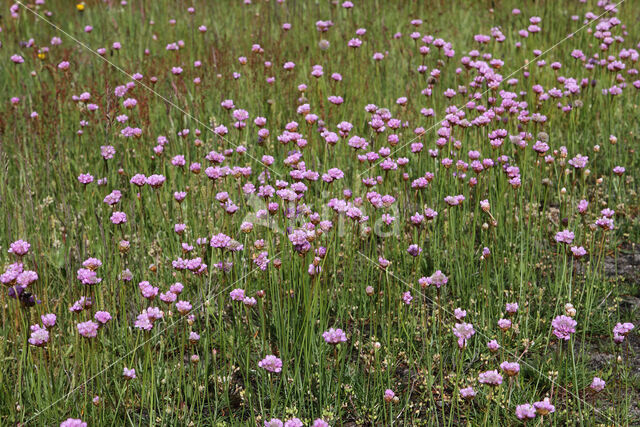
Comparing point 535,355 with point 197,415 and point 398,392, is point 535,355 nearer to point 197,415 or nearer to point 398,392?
point 398,392

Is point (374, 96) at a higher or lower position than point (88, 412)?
higher

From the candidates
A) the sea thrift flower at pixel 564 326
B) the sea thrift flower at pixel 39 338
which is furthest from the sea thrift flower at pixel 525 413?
the sea thrift flower at pixel 39 338

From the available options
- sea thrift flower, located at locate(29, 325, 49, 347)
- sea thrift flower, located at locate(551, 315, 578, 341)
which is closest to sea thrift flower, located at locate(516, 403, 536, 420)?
sea thrift flower, located at locate(551, 315, 578, 341)

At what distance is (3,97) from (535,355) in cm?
488

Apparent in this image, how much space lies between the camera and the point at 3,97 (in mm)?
5574

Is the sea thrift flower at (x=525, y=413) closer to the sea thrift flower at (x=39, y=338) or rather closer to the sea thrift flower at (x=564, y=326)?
the sea thrift flower at (x=564, y=326)

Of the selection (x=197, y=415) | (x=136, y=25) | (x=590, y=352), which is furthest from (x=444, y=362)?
(x=136, y=25)

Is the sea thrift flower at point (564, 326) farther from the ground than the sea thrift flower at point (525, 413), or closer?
farther from the ground

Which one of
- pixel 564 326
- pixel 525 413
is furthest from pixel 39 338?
pixel 564 326

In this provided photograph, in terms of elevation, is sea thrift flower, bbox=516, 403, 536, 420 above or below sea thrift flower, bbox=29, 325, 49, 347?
below

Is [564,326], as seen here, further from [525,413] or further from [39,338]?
[39,338]

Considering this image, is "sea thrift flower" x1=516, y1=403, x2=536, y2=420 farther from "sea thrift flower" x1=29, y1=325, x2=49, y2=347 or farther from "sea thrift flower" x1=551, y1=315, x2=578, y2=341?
"sea thrift flower" x1=29, y1=325, x2=49, y2=347

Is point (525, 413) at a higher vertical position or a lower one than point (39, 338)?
lower

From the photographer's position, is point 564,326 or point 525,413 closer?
point 525,413
